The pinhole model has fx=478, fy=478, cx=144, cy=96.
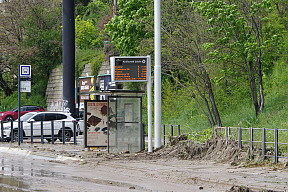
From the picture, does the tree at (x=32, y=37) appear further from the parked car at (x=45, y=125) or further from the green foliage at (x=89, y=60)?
the parked car at (x=45, y=125)

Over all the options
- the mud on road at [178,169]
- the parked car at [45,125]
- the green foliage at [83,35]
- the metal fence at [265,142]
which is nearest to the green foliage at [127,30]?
the parked car at [45,125]

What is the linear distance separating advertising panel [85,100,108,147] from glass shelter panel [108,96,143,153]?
1.36 m

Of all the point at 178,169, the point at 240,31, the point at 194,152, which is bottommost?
the point at 178,169

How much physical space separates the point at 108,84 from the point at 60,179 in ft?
89.9

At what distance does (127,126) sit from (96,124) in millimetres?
1984

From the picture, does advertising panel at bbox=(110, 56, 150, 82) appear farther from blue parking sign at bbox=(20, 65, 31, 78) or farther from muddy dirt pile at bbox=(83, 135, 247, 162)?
blue parking sign at bbox=(20, 65, 31, 78)

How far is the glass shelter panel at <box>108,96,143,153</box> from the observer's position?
18281 millimetres

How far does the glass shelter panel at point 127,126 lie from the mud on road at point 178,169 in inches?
19.1

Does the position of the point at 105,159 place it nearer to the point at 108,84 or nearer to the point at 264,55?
the point at 264,55

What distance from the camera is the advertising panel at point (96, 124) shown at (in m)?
19.6

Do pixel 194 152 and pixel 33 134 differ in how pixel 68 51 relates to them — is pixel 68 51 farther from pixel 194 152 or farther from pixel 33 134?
pixel 194 152

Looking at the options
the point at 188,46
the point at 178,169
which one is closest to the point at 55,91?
the point at 188,46

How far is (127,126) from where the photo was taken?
722 inches

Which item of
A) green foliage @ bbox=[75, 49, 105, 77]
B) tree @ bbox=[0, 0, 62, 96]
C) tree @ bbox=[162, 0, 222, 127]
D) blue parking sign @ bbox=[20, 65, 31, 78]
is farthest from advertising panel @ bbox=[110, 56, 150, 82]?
tree @ bbox=[0, 0, 62, 96]
